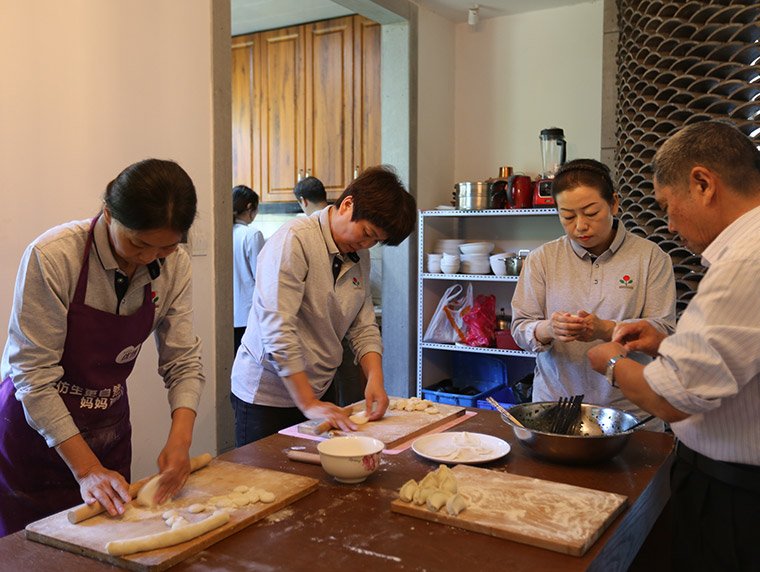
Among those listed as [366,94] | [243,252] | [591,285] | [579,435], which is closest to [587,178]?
[591,285]

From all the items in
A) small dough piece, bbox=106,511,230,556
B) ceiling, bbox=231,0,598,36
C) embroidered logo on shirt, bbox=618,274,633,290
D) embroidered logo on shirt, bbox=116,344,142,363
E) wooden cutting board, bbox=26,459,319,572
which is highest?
ceiling, bbox=231,0,598,36

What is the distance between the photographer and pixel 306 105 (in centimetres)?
507

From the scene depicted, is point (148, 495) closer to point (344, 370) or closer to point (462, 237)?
point (344, 370)

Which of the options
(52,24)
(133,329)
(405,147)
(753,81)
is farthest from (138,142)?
(753,81)

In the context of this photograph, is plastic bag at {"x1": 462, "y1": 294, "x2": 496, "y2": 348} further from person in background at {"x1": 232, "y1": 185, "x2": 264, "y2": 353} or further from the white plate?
the white plate

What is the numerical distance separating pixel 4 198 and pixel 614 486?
2103mm

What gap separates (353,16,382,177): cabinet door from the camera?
15.4 feet

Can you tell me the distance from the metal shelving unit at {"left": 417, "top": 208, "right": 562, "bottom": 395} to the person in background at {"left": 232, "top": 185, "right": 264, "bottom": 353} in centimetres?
107

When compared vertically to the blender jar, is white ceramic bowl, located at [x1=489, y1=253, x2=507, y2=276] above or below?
below

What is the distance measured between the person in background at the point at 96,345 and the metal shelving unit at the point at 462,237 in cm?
268

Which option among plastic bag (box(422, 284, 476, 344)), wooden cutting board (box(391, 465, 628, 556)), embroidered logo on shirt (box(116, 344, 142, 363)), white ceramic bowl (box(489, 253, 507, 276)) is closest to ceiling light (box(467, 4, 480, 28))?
white ceramic bowl (box(489, 253, 507, 276))

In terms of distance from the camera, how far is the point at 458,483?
1.51m

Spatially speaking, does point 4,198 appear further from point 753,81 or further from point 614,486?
point 753,81

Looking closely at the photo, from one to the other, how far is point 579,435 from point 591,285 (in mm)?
739
